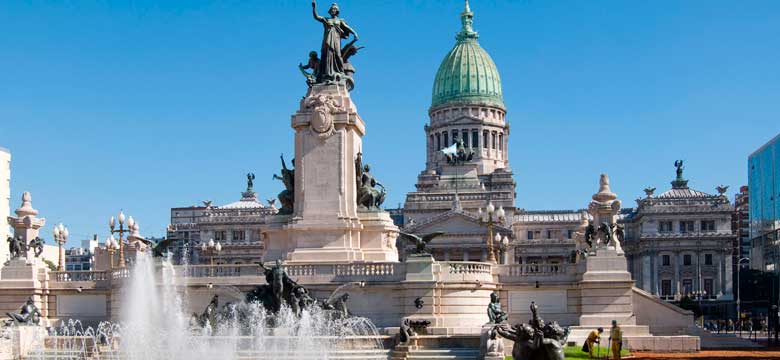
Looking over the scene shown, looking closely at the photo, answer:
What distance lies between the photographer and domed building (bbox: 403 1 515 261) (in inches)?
5586

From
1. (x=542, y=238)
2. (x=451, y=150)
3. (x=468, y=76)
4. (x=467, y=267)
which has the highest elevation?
(x=468, y=76)

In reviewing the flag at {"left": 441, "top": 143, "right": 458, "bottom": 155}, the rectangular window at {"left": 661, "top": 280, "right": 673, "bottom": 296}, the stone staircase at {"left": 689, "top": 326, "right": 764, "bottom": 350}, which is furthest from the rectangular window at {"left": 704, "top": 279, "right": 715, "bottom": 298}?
the stone staircase at {"left": 689, "top": 326, "right": 764, "bottom": 350}

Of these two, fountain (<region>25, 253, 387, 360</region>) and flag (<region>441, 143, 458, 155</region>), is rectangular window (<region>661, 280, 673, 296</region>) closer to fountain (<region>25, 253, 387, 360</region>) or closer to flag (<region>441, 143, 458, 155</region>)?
flag (<region>441, 143, 458, 155</region>)

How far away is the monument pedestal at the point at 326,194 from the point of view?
162 feet

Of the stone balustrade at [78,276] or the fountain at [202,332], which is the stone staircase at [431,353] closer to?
the fountain at [202,332]

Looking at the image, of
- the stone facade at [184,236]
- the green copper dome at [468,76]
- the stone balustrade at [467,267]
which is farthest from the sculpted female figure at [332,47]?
the green copper dome at [468,76]

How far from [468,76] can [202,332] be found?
120m

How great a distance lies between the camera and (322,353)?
39.6 metres

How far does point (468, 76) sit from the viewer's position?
159000 mm

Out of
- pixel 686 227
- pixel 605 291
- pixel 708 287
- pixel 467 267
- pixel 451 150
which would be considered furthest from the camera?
pixel 451 150

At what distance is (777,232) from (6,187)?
88.2 metres

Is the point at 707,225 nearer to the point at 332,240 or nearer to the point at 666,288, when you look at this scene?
the point at 666,288

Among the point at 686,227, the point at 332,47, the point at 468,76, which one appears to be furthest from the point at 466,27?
the point at 332,47

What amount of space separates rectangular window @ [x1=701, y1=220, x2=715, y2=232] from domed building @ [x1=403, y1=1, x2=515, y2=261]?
78.7ft
